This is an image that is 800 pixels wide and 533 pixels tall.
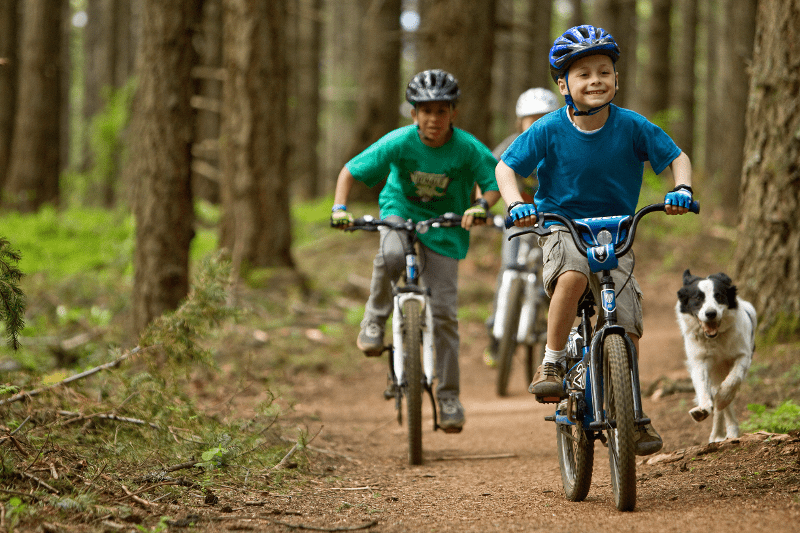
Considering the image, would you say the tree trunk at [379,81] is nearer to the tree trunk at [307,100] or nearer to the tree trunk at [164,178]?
the tree trunk at [307,100]

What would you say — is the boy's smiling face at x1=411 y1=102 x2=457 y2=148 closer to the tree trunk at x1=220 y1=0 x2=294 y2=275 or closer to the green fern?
the green fern

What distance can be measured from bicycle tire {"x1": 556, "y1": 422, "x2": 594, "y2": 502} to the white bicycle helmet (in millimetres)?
4307

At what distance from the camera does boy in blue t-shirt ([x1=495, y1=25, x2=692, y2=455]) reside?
3.80 metres

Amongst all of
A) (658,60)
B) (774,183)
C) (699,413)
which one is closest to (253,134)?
(774,183)

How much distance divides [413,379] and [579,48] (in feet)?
8.46

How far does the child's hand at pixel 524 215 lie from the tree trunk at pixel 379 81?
44.7 ft

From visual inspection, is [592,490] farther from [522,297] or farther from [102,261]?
[102,261]

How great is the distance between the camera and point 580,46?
3.84m

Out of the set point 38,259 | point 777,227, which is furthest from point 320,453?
point 38,259

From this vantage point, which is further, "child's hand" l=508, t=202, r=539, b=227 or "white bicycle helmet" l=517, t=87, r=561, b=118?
"white bicycle helmet" l=517, t=87, r=561, b=118

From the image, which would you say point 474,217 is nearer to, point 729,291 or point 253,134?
point 729,291

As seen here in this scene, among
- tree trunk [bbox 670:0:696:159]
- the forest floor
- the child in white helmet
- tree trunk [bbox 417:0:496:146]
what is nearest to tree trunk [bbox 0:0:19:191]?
tree trunk [bbox 417:0:496:146]

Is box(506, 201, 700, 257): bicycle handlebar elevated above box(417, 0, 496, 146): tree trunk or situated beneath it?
situated beneath

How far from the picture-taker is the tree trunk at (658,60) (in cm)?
1970
